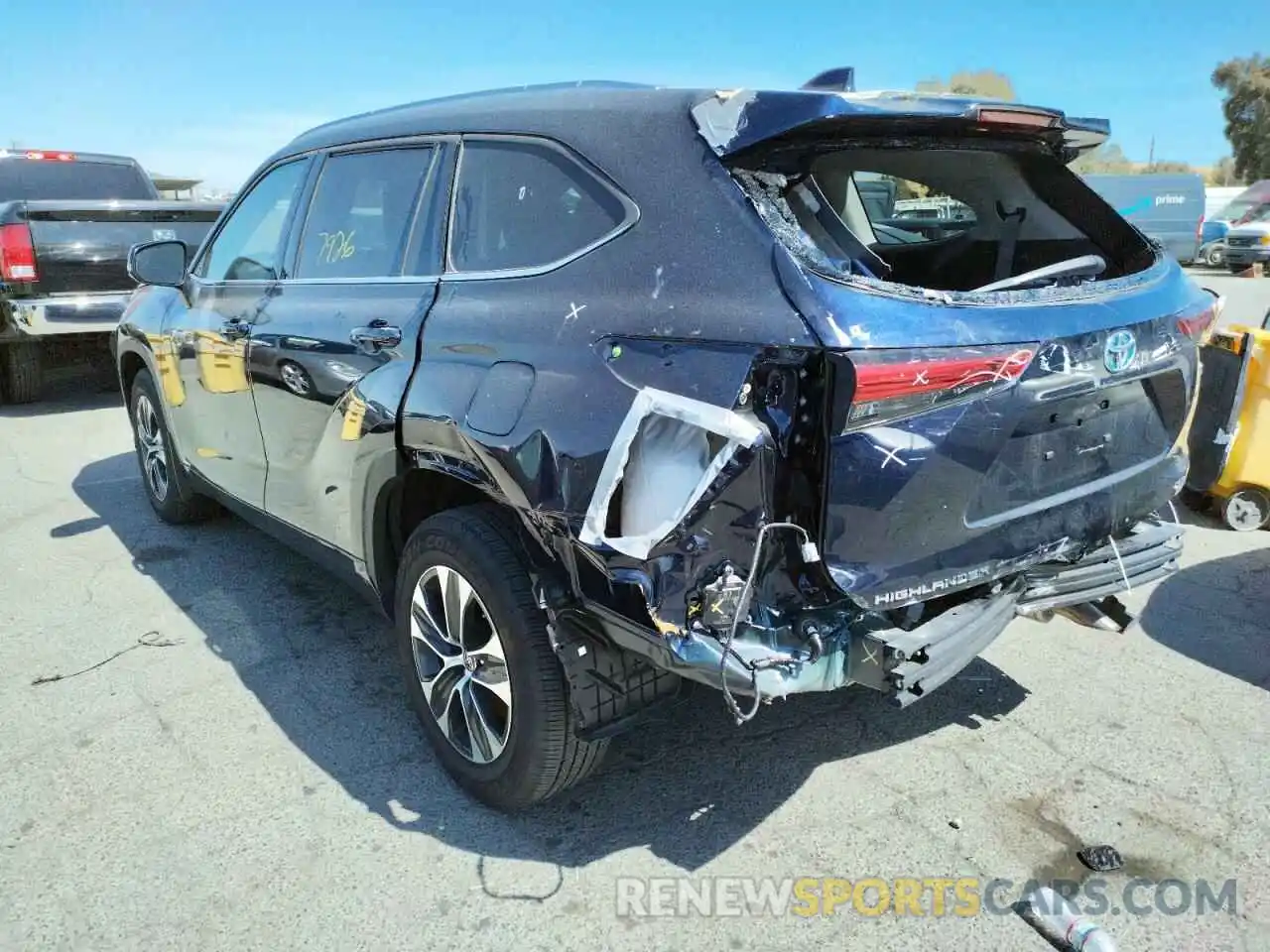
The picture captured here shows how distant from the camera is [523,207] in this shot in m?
2.65

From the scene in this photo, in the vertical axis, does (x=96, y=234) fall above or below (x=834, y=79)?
below

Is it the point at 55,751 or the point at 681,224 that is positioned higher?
the point at 681,224

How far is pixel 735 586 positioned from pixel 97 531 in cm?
454

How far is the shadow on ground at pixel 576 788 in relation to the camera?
2723 millimetres

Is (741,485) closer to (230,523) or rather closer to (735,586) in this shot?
(735,586)

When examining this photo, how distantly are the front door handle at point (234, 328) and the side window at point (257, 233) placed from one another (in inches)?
7.7

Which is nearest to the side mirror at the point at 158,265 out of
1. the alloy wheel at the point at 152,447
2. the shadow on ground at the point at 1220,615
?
the alloy wheel at the point at 152,447

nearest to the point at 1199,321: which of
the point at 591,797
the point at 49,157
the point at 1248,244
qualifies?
the point at 591,797

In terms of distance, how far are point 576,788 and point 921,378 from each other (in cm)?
166

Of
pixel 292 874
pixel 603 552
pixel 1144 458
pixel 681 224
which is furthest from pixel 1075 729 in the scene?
pixel 292 874

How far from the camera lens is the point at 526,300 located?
8.23 feet

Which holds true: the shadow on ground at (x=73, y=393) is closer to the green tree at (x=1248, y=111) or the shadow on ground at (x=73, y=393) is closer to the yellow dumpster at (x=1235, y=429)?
the yellow dumpster at (x=1235, y=429)

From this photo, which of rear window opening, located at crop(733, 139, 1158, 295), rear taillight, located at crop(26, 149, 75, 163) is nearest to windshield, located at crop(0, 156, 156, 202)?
rear taillight, located at crop(26, 149, 75, 163)

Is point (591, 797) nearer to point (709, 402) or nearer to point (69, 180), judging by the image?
point (709, 402)
